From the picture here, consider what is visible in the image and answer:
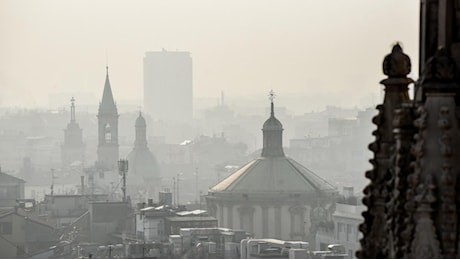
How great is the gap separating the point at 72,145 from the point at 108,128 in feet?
43.4

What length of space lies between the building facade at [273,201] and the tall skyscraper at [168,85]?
27.9 metres

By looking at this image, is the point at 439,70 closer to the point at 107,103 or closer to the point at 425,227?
the point at 425,227

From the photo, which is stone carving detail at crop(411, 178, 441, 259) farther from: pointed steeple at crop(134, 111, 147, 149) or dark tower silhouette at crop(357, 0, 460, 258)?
pointed steeple at crop(134, 111, 147, 149)

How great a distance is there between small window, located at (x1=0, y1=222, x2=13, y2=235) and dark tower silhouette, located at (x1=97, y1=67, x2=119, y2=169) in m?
31.3

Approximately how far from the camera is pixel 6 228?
34.5 metres

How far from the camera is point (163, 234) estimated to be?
1463 inches

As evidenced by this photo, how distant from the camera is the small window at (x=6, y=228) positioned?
112ft

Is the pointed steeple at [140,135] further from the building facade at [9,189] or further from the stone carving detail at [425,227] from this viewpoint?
the stone carving detail at [425,227]

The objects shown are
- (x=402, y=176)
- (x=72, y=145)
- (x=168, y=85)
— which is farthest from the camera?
(x=168, y=85)

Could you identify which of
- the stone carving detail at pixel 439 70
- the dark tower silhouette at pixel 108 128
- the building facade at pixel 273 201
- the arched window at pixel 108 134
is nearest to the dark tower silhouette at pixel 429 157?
the stone carving detail at pixel 439 70

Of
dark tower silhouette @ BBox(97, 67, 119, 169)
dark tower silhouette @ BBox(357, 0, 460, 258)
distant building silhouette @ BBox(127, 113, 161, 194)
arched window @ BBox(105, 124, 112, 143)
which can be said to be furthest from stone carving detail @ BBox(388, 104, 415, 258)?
arched window @ BBox(105, 124, 112, 143)

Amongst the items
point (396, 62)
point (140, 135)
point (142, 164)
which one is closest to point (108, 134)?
point (140, 135)

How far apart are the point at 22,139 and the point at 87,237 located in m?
39.4

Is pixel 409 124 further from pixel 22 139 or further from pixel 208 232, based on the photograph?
pixel 22 139
